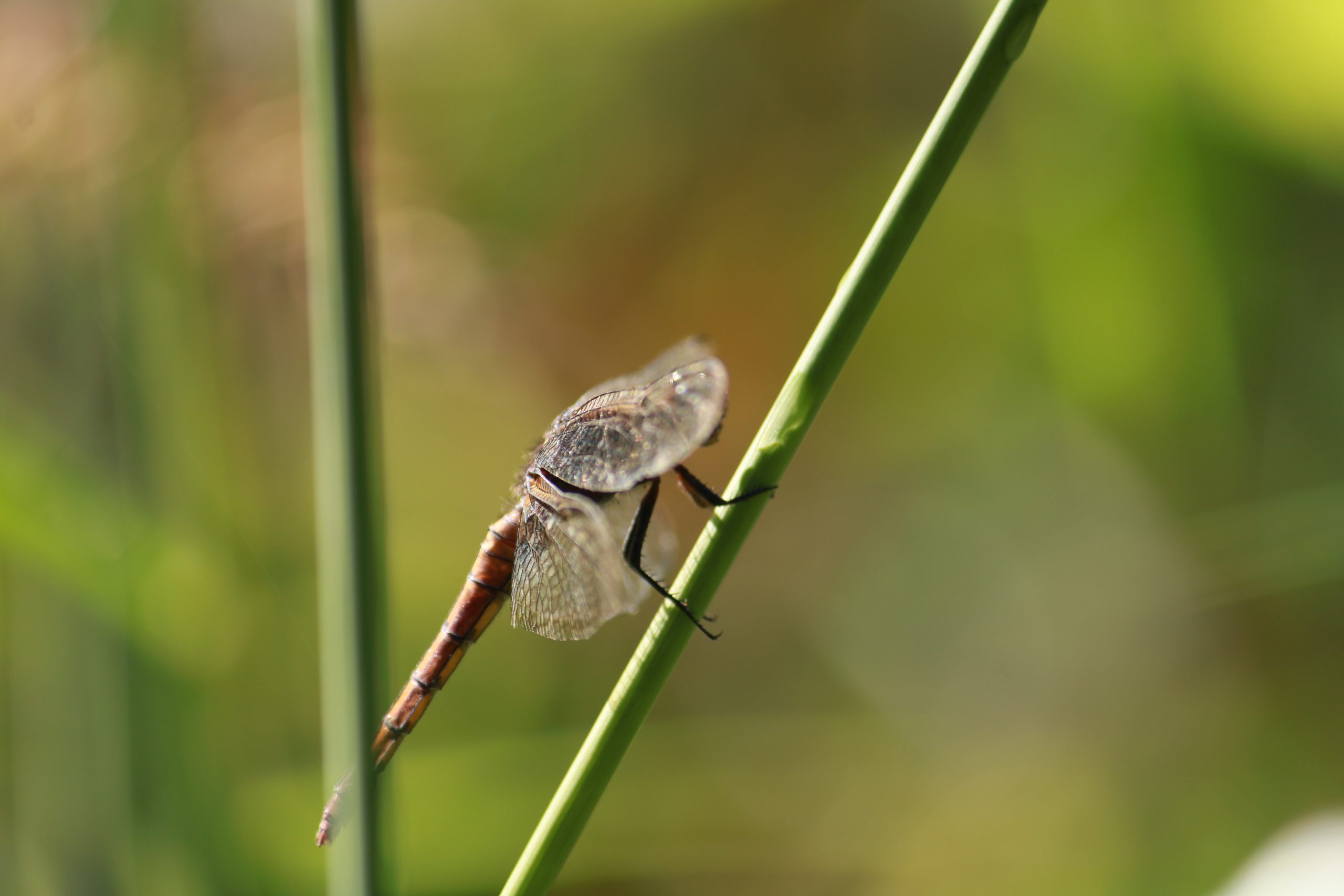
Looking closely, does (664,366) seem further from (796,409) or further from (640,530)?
(796,409)

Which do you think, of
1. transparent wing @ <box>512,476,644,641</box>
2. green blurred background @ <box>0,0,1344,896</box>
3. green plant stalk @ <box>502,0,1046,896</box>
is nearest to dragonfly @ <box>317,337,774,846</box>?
transparent wing @ <box>512,476,644,641</box>

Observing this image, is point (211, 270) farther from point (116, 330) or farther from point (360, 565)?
point (360, 565)

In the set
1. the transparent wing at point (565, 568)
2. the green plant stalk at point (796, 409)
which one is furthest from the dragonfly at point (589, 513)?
the green plant stalk at point (796, 409)

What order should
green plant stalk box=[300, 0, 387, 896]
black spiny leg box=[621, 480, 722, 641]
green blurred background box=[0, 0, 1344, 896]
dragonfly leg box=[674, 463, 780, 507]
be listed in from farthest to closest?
green blurred background box=[0, 0, 1344, 896] < black spiny leg box=[621, 480, 722, 641] < dragonfly leg box=[674, 463, 780, 507] < green plant stalk box=[300, 0, 387, 896]

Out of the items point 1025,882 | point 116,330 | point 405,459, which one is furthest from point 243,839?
point 1025,882

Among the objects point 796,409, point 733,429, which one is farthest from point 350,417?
point 733,429

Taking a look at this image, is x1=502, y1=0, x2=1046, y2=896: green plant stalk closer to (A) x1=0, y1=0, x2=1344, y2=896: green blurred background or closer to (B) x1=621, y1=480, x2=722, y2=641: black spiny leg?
(B) x1=621, y1=480, x2=722, y2=641: black spiny leg

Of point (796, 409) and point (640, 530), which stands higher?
point (796, 409)

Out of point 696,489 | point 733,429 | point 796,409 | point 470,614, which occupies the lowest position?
point 733,429
